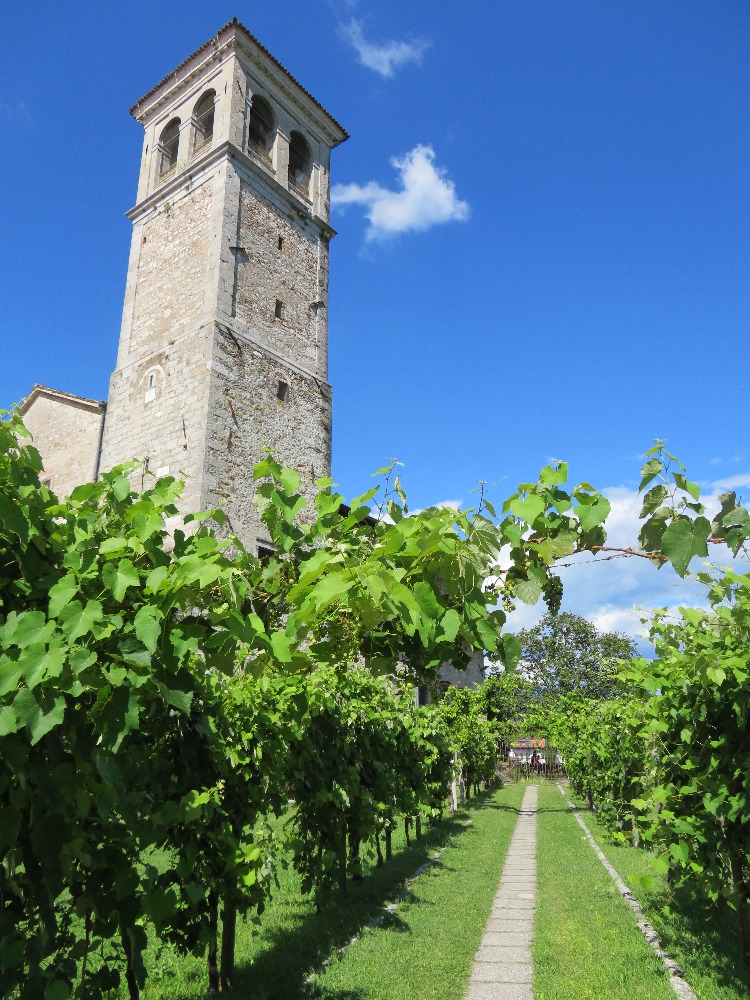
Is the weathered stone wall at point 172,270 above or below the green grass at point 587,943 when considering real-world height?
above

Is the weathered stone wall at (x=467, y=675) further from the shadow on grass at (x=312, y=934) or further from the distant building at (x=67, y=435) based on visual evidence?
the shadow on grass at (x=312, y=934)

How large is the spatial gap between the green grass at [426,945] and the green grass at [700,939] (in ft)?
4.47

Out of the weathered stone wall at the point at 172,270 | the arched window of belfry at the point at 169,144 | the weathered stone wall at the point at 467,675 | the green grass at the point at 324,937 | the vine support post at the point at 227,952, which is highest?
the arched window of belfry at the point at 169,144

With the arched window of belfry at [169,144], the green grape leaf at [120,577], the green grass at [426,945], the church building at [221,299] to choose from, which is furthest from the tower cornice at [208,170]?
the green grape leaf at [120,577]

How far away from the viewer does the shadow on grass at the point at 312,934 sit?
413 centimetres

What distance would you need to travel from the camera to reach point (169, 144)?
57.5 feet

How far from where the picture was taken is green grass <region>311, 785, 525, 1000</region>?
414cm

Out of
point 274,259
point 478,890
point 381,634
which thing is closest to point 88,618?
point 381,634

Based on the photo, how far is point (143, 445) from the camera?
1412 cm

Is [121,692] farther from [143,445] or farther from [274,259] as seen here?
[274,259]

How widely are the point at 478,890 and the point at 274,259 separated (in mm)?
13299

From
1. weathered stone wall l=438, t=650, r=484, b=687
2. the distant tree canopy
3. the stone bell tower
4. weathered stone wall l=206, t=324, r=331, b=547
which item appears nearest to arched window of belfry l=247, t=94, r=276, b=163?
the stone bell tower

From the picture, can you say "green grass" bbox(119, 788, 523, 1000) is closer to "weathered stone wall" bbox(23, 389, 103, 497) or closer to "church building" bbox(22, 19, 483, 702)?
"church building" bbox(22, 19, 483, 702)

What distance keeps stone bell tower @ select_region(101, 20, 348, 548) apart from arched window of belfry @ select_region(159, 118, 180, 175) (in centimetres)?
4
